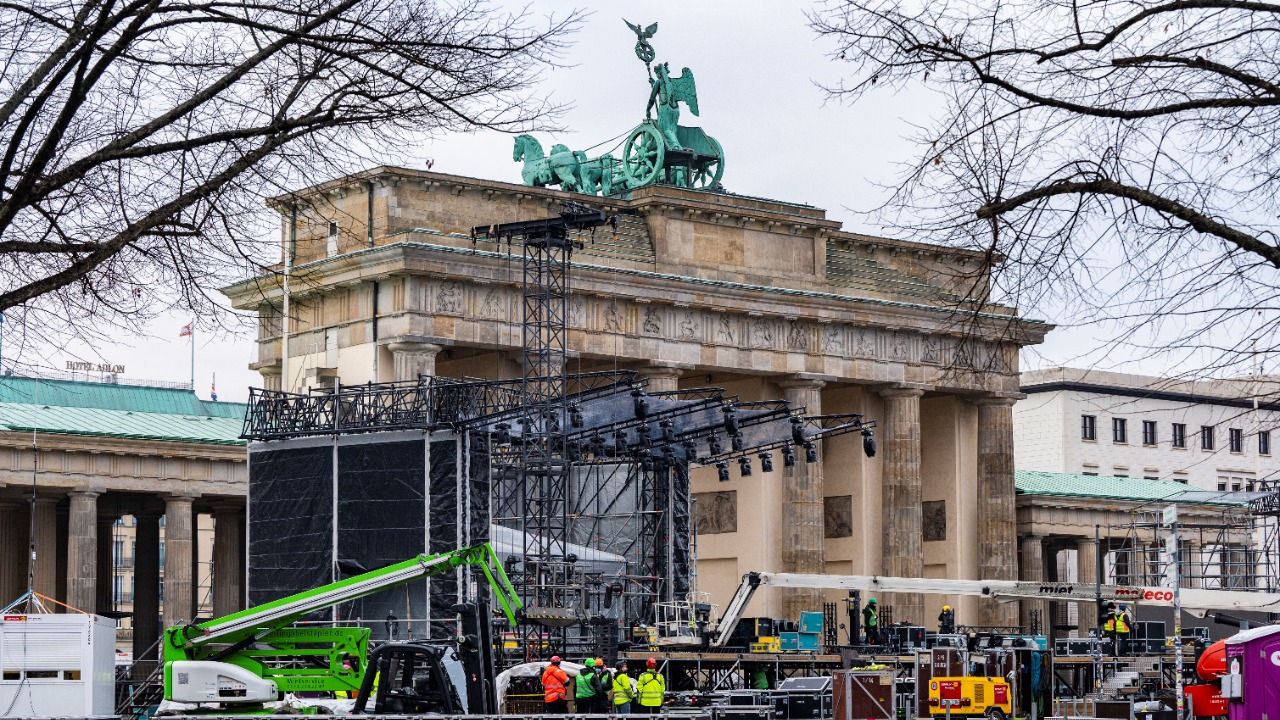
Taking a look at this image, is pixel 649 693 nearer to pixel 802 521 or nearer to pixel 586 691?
pixel 586 691

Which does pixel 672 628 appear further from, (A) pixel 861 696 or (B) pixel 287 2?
(B) pixel 287 2

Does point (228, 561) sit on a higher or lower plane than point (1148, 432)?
lower

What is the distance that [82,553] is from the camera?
62938 millimetres

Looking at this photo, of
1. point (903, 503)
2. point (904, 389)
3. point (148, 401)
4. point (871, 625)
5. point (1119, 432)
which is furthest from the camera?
point (1119, 432)

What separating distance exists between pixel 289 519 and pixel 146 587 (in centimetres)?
1924

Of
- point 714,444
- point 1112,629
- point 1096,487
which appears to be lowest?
point 1112,629

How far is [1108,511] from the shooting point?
9012 cm

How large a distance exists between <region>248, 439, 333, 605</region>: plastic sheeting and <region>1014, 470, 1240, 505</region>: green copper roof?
39.3 m

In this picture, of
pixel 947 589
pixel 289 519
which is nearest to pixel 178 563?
pixel 289 519

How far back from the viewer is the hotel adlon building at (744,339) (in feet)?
216

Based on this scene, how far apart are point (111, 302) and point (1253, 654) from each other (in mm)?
13316

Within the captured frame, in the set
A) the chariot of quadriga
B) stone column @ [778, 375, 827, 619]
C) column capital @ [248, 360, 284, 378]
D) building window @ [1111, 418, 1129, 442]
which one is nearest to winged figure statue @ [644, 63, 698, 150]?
the chariot of quadriga

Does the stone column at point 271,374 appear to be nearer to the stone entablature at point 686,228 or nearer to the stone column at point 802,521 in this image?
the stone entablature at point 686,228

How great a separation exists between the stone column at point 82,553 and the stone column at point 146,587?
5079 mm
